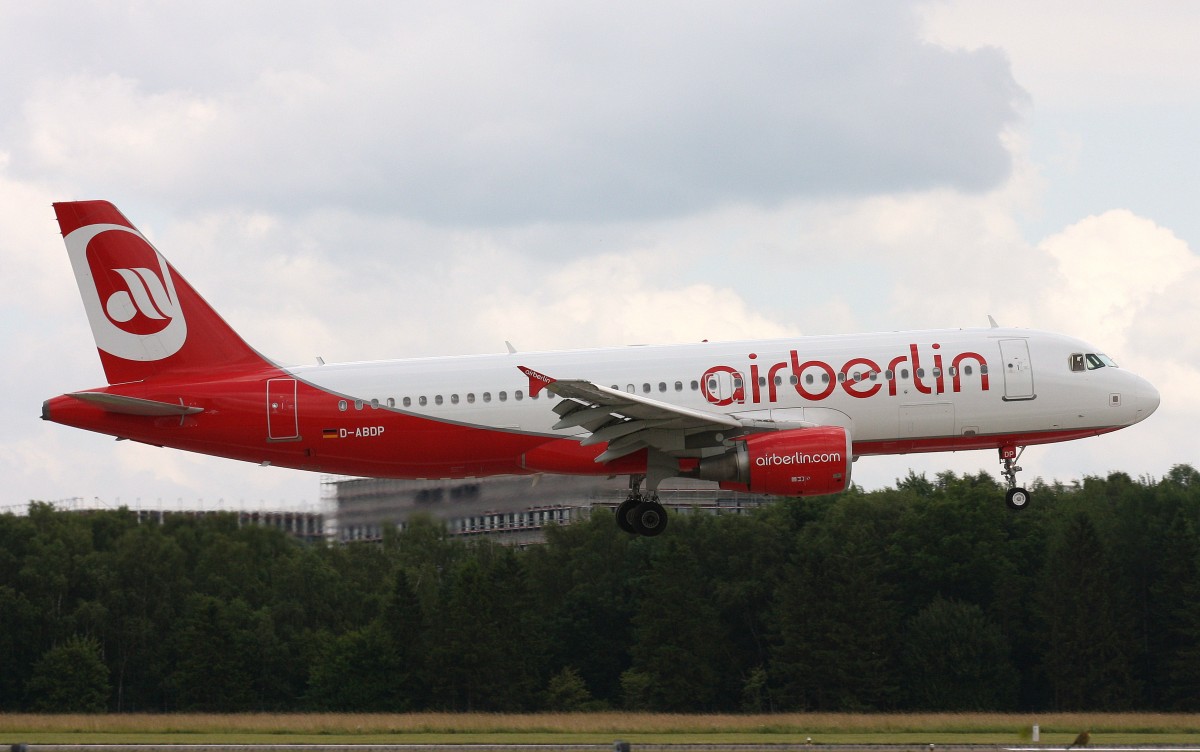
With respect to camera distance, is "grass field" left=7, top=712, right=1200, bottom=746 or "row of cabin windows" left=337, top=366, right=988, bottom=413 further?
"grass field" left=7, top=712, right=1200, bottom=746

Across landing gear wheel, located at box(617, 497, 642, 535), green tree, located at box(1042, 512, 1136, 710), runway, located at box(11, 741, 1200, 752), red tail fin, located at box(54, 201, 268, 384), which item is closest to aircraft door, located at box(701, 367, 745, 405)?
landing gear wheel, located at box(617, 497, 642, 535)

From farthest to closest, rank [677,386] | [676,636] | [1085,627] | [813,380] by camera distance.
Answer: [676,636], [1085,627], [677,386], [813,380]

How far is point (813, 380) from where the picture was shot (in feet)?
129

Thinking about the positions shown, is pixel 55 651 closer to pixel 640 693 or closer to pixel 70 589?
pixel 70 589

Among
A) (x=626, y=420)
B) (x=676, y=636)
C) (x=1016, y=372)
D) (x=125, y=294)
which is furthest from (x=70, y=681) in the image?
(x=1016, y=372)

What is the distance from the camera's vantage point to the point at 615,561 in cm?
10050

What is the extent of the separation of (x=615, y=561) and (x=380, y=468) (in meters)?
61.1

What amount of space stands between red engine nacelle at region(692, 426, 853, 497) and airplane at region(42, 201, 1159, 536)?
94mm

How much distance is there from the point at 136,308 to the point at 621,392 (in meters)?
13.6

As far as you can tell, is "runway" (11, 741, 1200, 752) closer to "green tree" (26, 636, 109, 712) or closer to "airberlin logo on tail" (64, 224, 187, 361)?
"airberlin logo on tail" (64, 224, 187, 361)

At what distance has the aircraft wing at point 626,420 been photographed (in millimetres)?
36719

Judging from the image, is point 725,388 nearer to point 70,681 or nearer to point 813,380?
point 813,380

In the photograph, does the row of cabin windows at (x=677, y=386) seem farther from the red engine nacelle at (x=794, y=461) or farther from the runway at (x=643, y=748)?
the runway at (x=643, y=748)

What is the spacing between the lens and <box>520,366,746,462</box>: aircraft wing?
120 feet
